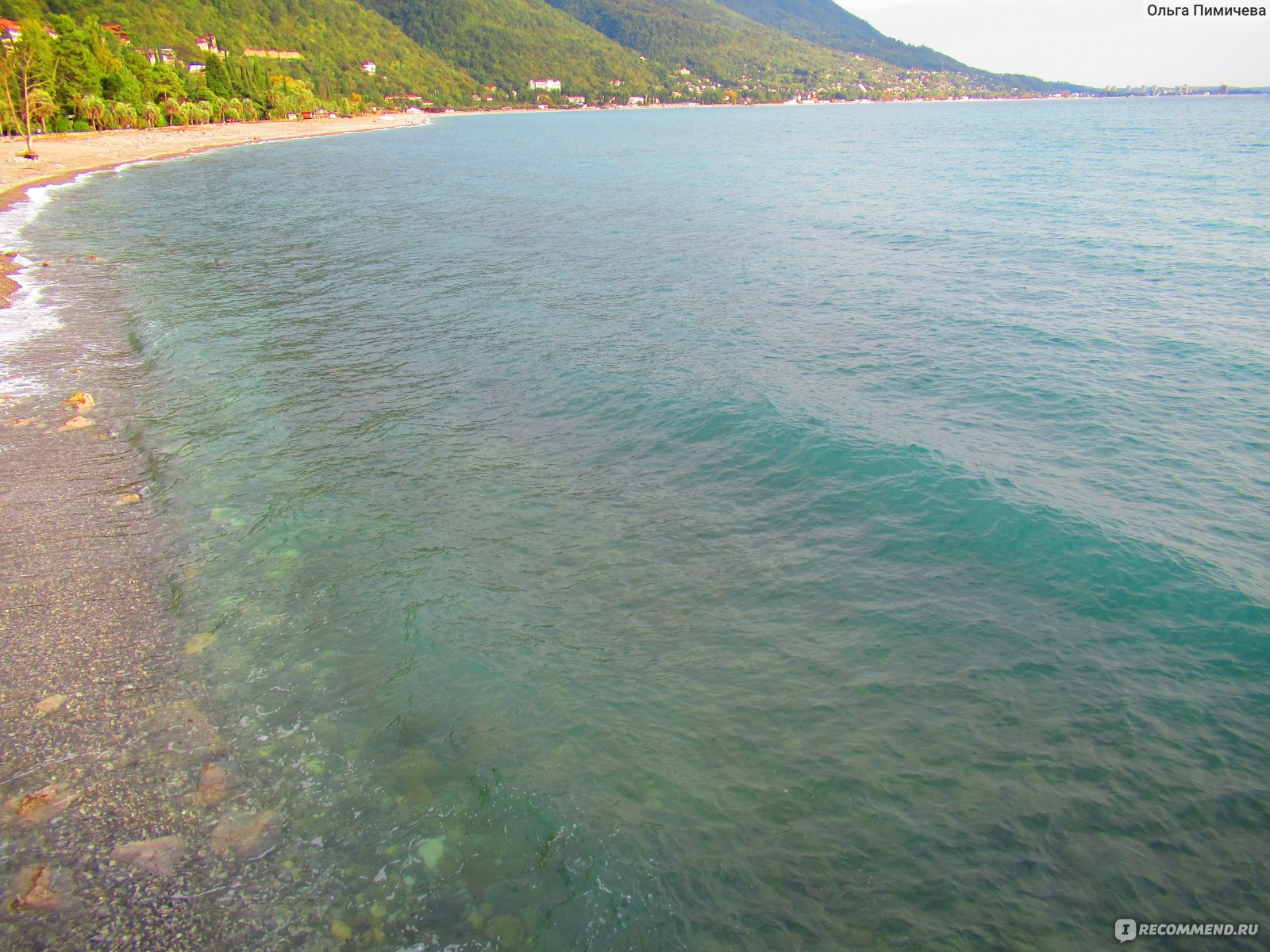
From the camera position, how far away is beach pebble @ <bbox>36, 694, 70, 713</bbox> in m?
8.66

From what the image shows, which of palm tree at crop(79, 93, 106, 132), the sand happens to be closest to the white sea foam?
the sand

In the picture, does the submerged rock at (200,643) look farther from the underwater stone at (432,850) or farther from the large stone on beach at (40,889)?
the underwater stone at (432,850)

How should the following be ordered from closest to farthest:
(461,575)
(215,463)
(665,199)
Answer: (461,575) → (215,463) → (665,199)

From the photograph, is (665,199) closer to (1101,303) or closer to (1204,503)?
(1101,303)

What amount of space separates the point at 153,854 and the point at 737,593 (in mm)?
7863

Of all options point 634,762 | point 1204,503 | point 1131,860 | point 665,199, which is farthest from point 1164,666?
point 665,199

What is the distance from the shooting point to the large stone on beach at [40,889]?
645 centimetres

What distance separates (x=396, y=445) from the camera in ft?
52.4

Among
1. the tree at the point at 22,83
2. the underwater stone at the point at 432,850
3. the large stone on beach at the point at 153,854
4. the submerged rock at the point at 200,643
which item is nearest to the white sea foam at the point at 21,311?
the submerged rock at the point at 200,643

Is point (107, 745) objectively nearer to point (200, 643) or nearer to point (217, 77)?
point (200, 643)

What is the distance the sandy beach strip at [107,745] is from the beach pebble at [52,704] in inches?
0.7

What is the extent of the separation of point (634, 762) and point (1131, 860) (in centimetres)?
524

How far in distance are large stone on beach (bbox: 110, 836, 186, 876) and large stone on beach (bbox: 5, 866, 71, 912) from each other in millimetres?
415

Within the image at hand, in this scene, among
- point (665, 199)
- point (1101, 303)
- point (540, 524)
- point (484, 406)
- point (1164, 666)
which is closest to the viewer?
point (1164, 666)
